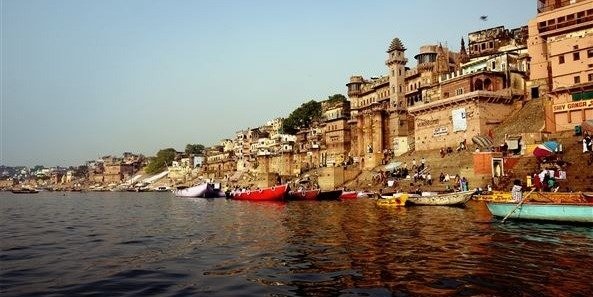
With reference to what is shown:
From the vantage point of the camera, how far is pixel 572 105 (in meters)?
38.0

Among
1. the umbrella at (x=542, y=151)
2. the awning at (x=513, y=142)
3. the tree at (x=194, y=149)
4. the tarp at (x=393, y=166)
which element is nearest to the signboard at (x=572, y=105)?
the awning at (x=513, y=142)

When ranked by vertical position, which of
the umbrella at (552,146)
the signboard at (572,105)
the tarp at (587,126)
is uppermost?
the signboard at (572,105)

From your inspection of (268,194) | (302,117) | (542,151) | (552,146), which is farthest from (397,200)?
(302,117)

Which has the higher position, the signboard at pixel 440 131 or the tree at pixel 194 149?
the tree at pixel 194 149

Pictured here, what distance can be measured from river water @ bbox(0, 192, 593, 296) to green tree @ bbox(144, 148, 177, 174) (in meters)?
137

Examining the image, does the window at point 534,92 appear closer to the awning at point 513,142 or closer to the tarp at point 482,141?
the tarp at point 482,141

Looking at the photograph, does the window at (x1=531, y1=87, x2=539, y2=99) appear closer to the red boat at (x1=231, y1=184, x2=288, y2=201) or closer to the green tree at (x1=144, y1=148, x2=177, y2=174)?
the red boat at (x1=231, y1=184, x2=288, y2=201)

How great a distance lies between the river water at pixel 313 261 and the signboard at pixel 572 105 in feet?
77.5

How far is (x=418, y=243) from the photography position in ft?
47.7

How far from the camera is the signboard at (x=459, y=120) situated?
49344 millimetres

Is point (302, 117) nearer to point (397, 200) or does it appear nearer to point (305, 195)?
point (305, 195)

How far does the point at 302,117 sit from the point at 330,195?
190 feet

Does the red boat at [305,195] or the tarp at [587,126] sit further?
the red boat at [305,195]

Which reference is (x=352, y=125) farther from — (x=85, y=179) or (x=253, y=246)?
(x=85, y=179)
